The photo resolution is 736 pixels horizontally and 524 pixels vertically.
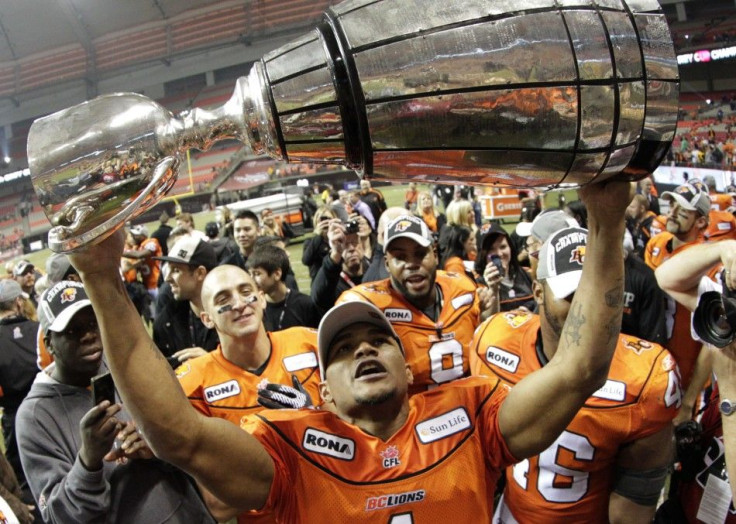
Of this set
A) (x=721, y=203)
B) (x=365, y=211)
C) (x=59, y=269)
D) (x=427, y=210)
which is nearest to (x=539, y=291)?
(x=59, y=269)

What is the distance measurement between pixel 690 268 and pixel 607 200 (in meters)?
1.16

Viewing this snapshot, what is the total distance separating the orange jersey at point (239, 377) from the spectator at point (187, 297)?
986 mm

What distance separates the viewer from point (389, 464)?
60.6 inches

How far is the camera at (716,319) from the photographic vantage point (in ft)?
4.73

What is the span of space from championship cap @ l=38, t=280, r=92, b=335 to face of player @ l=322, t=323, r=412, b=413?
0.90 metres

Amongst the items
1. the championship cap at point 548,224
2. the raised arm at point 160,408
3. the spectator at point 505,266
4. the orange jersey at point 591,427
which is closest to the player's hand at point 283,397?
the raised arm at point 160,408

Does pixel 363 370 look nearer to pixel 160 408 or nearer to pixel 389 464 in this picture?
pixel 389 464

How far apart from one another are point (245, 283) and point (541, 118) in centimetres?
195

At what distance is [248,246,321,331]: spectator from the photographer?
350 centimetres

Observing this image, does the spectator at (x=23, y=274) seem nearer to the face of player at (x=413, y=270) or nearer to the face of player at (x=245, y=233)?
the face of player at (x=245, y=233)

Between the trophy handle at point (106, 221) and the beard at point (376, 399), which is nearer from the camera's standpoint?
the trophy handle at point (106, 221)

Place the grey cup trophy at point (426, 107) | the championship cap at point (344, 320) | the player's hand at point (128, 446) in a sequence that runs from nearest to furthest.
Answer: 1. the grey cup trophy at point (426, 107)
2. the player's hand at point (128, 446)
3. the championship cap at point (344, 320)

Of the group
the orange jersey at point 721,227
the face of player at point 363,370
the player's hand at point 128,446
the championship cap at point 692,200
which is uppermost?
the face of player at point 363,370

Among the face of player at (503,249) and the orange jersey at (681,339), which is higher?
the face of player at (503,249)
